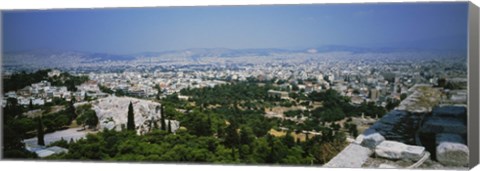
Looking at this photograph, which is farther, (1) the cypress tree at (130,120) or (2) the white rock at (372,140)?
(1) the cypress tree at (130,120)

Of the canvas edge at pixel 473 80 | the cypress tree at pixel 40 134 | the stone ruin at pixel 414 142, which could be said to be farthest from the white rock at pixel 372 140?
the cypress tree at pixel 40 134

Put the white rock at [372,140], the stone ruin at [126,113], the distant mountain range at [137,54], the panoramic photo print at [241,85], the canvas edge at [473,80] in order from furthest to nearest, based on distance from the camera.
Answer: the stone ruin at [126,113] < the distant mountain range at [137,54] < the white rock at [372,140] < the panoramic photo print at [241,85] < the canvas edge at [473,80]

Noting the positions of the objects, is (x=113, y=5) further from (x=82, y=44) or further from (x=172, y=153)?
(x=172, y=153)

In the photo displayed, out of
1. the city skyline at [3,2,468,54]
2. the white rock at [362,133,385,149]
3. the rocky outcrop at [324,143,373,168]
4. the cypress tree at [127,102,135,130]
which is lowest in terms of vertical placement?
the rocky outcrop at [324,143,373,168]

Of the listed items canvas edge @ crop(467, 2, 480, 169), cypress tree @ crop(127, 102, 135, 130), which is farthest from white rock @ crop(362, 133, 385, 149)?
cypress tree @ crop(127, 102, 135, 130)

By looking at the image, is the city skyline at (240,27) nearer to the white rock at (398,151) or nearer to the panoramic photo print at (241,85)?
the panoramic photo print at (241,85)

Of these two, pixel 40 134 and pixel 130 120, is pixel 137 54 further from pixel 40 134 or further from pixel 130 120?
pixel 40 134

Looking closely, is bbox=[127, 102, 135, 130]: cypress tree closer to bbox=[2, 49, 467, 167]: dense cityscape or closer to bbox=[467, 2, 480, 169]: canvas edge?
bbox=[2, 49, 467, 167]: dense cityscape
